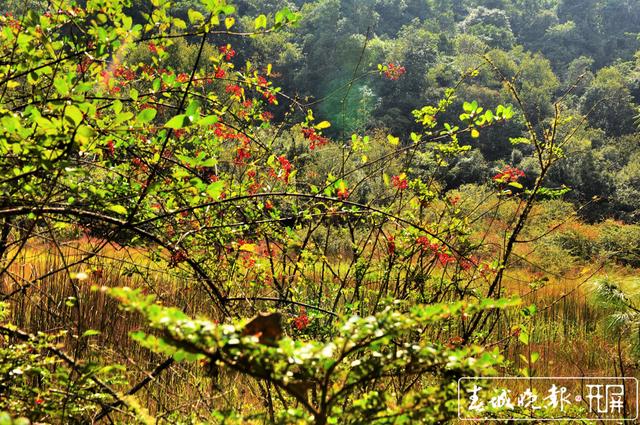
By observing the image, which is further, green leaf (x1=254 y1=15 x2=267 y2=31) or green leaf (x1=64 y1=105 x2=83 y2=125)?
green leaf (x1=254 y1=15 x2=267 y2=31)

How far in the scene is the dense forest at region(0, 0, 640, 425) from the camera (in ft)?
3.76

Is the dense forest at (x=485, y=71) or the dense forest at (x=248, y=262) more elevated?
the dense forest at (x=485, y=71)

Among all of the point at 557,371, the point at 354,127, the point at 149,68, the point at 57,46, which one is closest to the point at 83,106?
the point at 57,46

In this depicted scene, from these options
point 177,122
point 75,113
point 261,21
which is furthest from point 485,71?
point 75,113

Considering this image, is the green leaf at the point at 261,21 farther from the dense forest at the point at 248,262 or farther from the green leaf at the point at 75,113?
the green leaf at the point at 75,113

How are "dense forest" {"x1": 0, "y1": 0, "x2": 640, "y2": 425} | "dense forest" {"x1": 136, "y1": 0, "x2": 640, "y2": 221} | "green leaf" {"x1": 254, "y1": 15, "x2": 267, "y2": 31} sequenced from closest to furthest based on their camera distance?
"dense forest" {"x1": 0, "y1": 0, "x2": 640, "y2": 425}, "green leaf" {"x1": 254, "y1": 15, "x2": 267, "y2": 31}, "dense forest" {"x1": 136, "y1": 0, "x2": 640, "y2": 221}

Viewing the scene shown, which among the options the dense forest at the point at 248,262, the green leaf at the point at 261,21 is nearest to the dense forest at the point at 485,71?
the dense forest at the point at 248,262

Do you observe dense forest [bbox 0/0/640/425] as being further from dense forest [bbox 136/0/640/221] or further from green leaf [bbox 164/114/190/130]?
dense forest [bbox 136/0/640/221]

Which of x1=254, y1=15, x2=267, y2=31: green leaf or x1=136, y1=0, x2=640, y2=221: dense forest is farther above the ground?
x1=136, y1=0, x2=640, y2=221: dense forest

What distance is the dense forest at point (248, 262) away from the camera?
1.15m

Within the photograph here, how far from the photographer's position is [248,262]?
298 centimetres

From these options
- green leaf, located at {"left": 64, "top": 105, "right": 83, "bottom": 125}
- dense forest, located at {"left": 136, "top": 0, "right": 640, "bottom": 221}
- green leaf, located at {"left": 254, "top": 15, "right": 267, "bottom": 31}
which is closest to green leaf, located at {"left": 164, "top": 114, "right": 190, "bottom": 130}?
green leaf, located at {"left": 64, "top": 105, "right": 83, "bottom": 125}

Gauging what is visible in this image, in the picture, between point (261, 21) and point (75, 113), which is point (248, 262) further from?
point (75, 113)

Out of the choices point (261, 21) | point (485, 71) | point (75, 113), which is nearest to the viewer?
point (75, 113)
